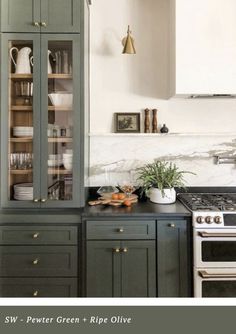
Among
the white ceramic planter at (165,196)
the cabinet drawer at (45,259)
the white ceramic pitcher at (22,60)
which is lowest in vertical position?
the cabinet drawer at (45,259)

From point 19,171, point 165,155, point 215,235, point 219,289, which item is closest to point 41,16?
point 19,171

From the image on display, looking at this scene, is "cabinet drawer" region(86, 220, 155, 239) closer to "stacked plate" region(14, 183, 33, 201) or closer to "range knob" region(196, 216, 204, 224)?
"range knob" region(196, 216, 204, 224)

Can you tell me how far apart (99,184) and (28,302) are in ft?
5.91

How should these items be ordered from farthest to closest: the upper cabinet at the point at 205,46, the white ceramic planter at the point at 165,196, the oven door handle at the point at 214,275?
1. the white ceramic planter at the point at 165,196
2. the upper cabinet at the point at 205,46
3. the oven door handle at the point at 214,275

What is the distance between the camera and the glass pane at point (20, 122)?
1.96 m

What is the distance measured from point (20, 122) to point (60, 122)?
0.94 ft

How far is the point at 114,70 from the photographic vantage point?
2447 millimetres

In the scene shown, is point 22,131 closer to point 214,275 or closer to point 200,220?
point 200,220

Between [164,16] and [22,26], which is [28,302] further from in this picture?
[164,16]

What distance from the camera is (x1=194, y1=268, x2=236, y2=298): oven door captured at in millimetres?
1808

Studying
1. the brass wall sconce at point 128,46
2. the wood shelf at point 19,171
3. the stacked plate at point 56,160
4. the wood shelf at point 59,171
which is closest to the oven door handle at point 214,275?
the wood shelf at point 59,171

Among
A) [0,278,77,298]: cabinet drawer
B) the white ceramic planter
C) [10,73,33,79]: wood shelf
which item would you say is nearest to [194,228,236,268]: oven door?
the white ceramic planter

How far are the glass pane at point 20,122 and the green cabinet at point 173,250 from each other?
97cm

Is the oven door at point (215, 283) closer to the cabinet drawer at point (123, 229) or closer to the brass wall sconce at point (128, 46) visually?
the cabinet drawer at point (123, 229)
